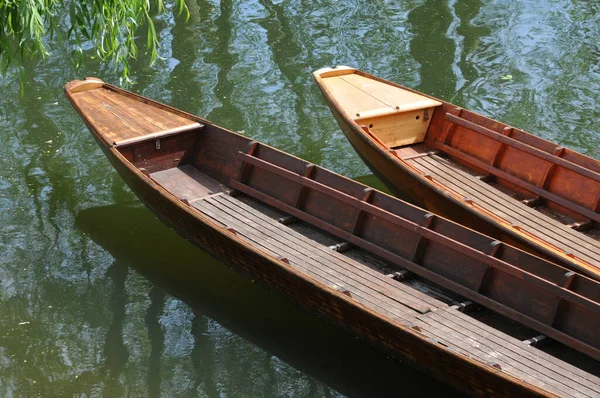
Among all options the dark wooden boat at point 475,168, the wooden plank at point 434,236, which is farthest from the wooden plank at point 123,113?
the dark wooden boat at point 475,168

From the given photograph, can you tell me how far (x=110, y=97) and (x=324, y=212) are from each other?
2.80 meters

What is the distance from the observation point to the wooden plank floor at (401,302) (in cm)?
580

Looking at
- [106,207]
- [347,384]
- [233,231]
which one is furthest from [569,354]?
[106,207]

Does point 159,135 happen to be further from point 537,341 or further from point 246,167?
point 537,341

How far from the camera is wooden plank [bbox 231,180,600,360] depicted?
19.9 ft

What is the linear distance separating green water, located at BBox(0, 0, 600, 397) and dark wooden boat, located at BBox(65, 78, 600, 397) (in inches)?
16.7

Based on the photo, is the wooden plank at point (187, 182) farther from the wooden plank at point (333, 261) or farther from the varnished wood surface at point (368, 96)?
the varnished wood surface at point (368, 96)

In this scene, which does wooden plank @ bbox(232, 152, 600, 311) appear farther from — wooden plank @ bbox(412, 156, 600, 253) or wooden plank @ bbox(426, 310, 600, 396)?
wooden plank @ bbox(412, 156, 600, 253)

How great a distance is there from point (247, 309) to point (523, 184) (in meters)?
2.77

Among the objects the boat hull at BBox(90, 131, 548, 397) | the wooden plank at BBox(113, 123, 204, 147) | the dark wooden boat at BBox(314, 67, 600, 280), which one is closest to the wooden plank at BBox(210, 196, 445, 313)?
the boat hull at BBox(90, 131, 548, 397)

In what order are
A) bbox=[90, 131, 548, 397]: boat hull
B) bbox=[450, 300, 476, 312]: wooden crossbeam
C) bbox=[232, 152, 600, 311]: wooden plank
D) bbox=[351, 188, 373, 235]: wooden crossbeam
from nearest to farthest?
bbox=[90, 131, 548, 397]: boat hull < bbox=[232, 152, 600, 311]: wooden plank < bbox=[450, 300, 476, 312]: wooden crossbeam < bbox=[351, 188, 373, 235]: wooden crossbeam

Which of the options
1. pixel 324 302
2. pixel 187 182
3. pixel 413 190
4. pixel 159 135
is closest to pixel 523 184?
pixel 413 190

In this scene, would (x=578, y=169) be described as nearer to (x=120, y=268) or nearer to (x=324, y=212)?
(x=324, y=212)

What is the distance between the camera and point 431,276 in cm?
685
